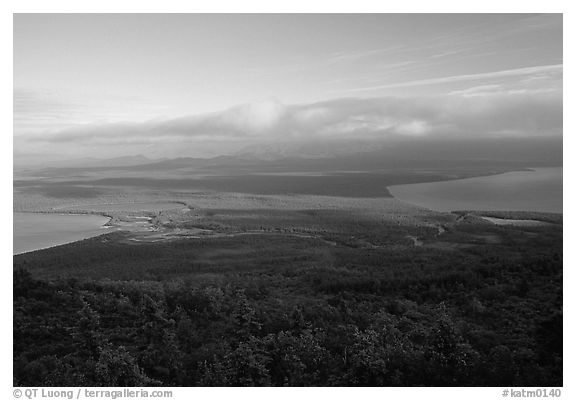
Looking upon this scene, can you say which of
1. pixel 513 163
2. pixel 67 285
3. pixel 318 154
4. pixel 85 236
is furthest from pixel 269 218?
pixel 67 285

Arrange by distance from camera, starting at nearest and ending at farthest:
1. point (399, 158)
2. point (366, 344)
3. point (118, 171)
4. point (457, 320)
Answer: point (366, 344), point (457, 320), point (399, 158), point (118, 171)

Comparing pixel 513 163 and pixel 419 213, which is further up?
pixel 513 163

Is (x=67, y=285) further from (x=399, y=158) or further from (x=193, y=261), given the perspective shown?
(x=399, y=158)

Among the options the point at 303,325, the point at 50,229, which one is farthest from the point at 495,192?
the point at 50,229

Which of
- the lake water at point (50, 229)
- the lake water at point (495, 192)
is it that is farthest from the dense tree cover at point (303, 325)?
the lake water at point (495, 192)

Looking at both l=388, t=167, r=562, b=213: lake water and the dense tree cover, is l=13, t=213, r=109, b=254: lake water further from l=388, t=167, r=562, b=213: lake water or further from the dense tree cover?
l=388, t=167, r=562, b=213: lake water

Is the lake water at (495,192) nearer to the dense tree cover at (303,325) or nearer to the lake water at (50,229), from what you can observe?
the dense tree cover at (303,325)

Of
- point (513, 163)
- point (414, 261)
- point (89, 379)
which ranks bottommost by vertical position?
point (89, 379)

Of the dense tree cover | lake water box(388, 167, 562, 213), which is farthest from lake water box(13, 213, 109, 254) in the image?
lake water box(388, 167, 562, 213)
